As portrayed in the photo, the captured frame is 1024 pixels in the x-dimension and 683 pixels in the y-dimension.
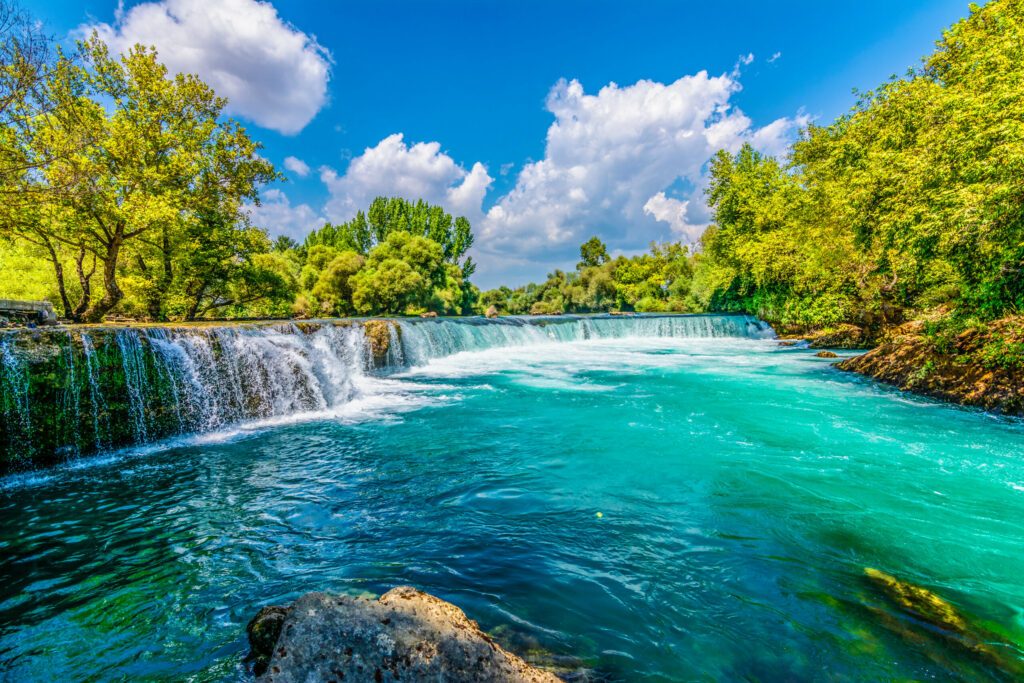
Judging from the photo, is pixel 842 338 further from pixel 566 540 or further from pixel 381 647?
pixel 381 647

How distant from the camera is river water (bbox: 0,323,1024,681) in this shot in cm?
269

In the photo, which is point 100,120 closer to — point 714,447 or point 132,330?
point 132,330

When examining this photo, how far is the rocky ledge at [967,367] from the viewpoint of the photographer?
802cm

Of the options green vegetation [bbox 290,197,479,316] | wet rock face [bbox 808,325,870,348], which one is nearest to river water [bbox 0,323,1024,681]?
wet rock face [bbox 808,325,870,348]

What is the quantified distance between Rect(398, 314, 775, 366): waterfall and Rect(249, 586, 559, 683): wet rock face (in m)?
14.3

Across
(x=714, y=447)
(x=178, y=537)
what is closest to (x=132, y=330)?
(x=178, y=537)

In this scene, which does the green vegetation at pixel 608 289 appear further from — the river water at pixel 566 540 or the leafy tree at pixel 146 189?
the river water at pixel 566 540

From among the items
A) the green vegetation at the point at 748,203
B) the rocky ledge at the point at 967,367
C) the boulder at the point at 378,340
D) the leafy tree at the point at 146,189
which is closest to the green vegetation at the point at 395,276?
the green vegetation at the point at 748,203

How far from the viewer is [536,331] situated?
81.6 feet

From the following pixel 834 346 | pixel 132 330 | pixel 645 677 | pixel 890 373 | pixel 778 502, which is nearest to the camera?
pixel 645 677

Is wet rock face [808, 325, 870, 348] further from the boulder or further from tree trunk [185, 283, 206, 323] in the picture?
tree trunk [185, 283, 206, 323]

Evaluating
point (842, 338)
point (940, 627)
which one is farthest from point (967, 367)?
point (842, 338)

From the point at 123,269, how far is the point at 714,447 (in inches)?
814

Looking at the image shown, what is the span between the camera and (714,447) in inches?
269
